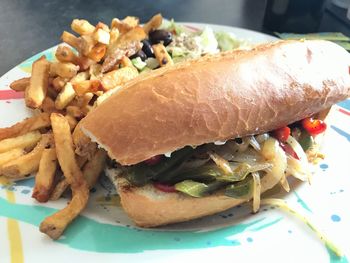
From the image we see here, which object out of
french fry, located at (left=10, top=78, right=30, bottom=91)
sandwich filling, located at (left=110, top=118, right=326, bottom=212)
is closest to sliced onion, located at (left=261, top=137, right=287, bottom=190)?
sandwich filling, located at (left=110, top=118, right=326, bottom=212)

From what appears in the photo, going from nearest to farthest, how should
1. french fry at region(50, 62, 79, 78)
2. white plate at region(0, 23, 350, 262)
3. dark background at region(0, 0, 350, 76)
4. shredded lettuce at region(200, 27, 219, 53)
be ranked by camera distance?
white plate at region(0, 23, 350, 262) → french fry at region(50, 62, 79, 78) → shredded lettuce at region(200, 27, 219, 53) → dark background at region(0, 0, 350, 76)

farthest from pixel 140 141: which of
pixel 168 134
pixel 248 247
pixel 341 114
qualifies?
pixel 341 114

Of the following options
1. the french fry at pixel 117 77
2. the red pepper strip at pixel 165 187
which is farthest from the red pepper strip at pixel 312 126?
the french fry at pixel 117 77

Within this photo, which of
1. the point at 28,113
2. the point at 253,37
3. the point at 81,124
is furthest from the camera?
the point at 253,37

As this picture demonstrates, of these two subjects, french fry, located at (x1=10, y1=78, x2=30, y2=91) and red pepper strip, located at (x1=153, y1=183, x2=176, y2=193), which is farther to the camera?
french fry, located at (x1=10, y1=78, x2=30, y2=91)

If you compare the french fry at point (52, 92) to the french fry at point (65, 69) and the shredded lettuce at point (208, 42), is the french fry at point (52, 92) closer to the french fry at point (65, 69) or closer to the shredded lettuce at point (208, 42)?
the french fry at point (65, 69)

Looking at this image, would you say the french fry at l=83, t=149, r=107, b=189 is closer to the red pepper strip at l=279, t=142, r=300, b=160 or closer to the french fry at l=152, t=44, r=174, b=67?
the french fry at l=152, t=44, r=174, b=67

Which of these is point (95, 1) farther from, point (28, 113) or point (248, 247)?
point (248, 247)

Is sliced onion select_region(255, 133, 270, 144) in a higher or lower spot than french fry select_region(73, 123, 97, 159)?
higher
